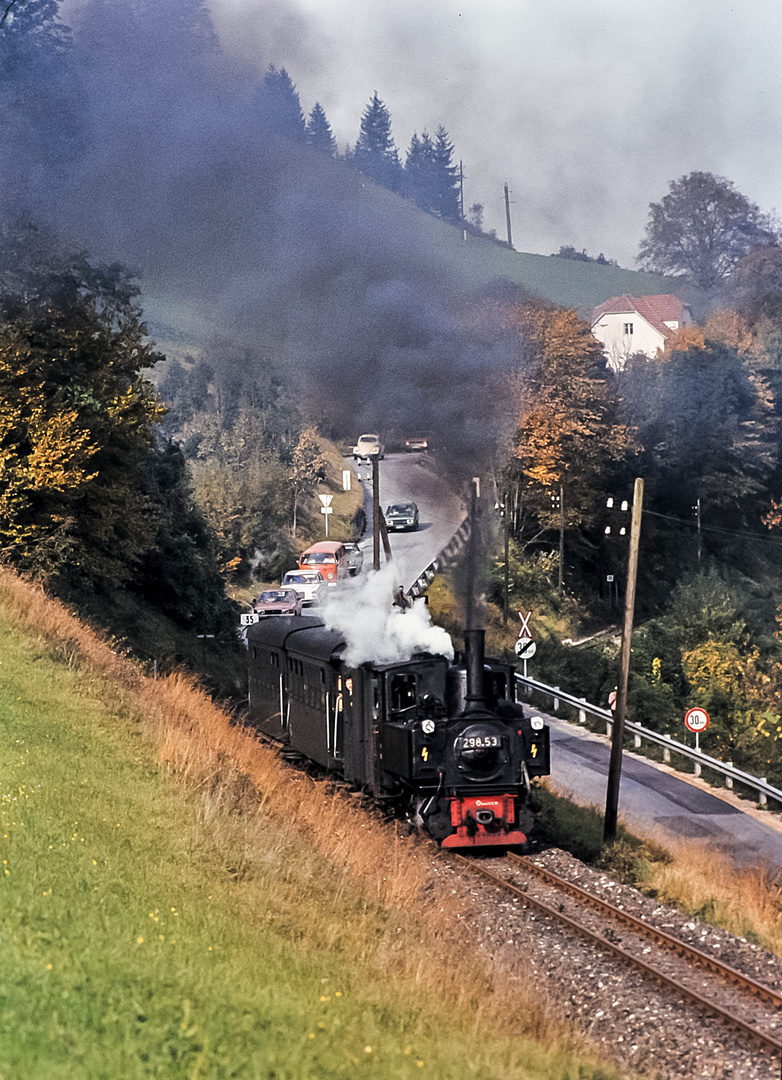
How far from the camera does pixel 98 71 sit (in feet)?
73.8

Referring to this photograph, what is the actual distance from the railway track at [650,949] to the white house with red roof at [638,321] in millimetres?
91286

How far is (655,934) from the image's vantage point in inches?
535

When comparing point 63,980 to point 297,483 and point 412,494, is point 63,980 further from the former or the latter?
point 297,483

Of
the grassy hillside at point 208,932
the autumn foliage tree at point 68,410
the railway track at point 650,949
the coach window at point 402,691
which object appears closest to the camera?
the grassy hillside at point 208,932

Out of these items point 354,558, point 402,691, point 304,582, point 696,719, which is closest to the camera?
point 402,691

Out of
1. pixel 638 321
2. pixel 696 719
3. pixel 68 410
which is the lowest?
pixel 696 719

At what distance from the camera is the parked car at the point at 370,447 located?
22.6 metres

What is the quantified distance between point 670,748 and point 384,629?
2111cm

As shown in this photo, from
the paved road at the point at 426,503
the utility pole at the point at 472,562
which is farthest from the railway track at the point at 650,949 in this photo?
the paved road at the point at 426,503

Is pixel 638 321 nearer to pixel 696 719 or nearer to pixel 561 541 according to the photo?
pixel 561 541

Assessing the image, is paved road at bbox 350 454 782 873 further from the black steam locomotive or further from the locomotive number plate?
the locomotive number plate

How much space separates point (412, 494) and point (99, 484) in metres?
12.7

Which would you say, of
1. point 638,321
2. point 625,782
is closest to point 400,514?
point 625,782

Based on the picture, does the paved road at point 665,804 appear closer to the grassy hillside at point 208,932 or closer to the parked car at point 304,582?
A: the grassy hillside at point 208,932
